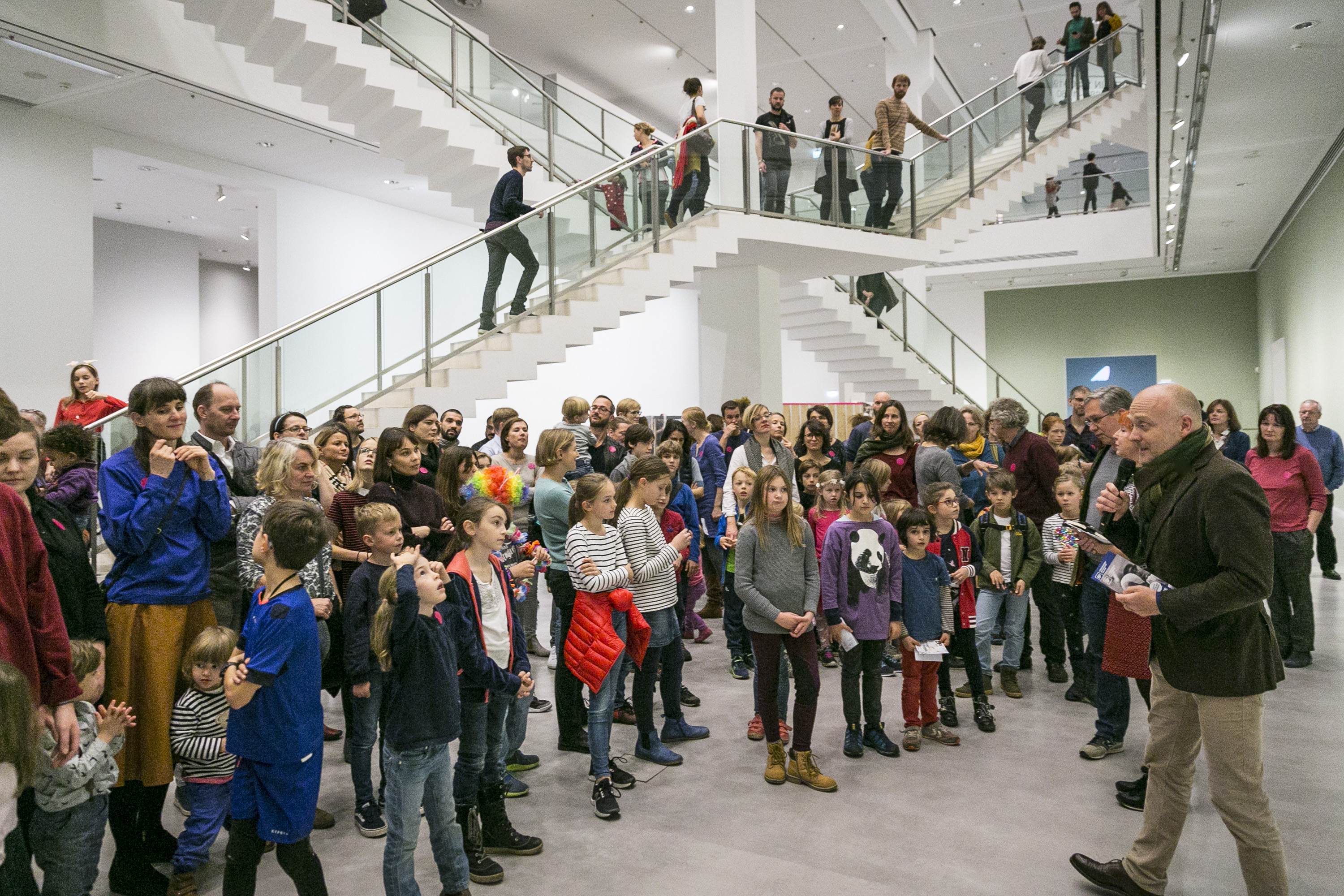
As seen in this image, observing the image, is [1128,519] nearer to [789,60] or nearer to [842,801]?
[842,801]

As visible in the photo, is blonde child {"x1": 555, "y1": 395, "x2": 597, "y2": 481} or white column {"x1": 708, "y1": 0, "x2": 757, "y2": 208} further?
white column {"x1": 708, "y1": 0, "x2": 757, "y2": 208}

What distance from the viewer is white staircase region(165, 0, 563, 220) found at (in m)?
8.31

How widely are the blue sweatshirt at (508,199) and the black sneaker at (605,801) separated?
591cm

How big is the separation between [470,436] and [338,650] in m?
10.6

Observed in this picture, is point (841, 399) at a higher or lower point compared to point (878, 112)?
lower

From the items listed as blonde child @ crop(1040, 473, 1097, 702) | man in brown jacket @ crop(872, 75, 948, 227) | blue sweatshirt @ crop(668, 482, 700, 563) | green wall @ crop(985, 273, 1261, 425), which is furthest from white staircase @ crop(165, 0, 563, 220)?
green wall @ crop(985, 273, 1261, 425)

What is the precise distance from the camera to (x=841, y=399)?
1786 cm

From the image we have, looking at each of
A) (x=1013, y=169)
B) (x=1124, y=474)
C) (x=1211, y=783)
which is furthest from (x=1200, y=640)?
(x=1013, y=169)

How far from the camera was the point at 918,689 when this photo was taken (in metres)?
4.43

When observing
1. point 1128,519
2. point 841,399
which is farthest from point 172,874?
point 841,399

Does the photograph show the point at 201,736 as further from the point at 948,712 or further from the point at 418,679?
the point at 948,712

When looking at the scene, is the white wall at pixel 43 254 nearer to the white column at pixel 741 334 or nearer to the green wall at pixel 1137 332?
the white column at pixel 741 334

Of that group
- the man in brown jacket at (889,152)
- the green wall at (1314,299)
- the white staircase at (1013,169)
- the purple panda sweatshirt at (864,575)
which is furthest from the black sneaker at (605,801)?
the green wall at (1314,299)

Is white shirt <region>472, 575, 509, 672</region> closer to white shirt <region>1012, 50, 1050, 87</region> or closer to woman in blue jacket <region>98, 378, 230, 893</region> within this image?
woman in blue jacket <region>98, 378, 230, 893</region>
